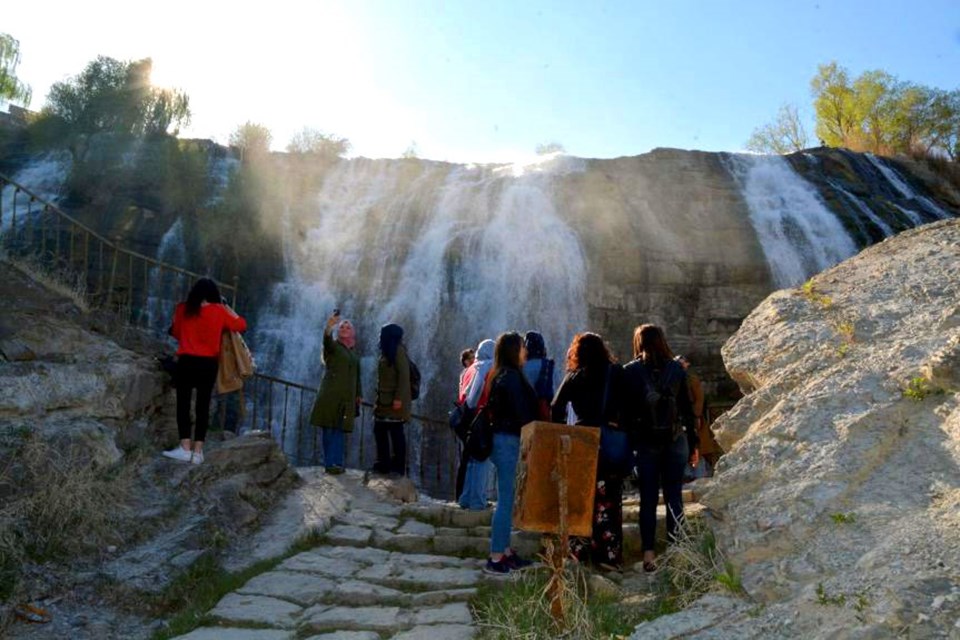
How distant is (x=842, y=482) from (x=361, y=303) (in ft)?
43.9

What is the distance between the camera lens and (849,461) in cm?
459

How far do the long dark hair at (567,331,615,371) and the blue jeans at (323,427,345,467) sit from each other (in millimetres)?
3762

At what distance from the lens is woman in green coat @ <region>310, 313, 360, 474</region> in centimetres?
862

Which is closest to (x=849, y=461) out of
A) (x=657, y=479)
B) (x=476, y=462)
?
(x=657, y=479)

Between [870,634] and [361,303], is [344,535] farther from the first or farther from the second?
[361,303]

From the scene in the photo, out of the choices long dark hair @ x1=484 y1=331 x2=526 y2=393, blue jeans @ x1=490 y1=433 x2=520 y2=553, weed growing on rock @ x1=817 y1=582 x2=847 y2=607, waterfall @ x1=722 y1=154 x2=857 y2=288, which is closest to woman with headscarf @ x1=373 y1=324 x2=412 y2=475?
long dark hair @ x1=484 y1=331 x2=526 y2=393

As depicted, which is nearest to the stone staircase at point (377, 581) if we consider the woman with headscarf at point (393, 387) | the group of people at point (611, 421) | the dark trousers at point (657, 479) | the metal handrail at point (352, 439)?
the group of people at point (611, 421)

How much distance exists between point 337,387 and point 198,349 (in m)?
1.62

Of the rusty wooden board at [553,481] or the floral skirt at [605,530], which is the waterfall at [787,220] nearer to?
the floral skirt at [605,530]

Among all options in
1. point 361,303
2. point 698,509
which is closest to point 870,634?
point 698,509

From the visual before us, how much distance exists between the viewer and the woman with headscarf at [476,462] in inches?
282

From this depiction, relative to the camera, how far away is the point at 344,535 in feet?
22.9

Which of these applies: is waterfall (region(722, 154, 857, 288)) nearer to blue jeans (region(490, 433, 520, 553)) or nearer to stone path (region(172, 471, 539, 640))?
stone path (region(172, 471, 539, 640))

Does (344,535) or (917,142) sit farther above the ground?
(917,142)
